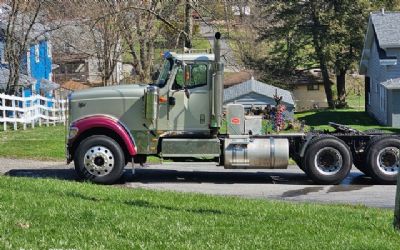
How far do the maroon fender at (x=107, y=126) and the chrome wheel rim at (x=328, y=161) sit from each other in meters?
3.98

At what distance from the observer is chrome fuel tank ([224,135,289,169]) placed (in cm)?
1467

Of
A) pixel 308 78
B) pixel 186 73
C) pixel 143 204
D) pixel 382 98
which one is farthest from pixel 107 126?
pixel 308 78

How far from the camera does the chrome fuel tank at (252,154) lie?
578 inches

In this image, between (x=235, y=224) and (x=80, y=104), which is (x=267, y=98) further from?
(x=235, y=224)

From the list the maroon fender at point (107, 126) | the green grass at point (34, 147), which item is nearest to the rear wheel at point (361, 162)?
the maroon fender at point (107, 126)

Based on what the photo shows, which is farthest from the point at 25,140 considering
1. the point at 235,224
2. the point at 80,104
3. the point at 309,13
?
the point at 309,13

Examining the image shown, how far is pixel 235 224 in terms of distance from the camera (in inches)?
326

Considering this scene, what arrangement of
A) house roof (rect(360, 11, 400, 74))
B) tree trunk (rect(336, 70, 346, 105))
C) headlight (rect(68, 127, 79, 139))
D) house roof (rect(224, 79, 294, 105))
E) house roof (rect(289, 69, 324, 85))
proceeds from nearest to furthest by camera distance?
headlight (rect(68, 127, 79, 139)), house roof (rect(360, 11, 400, 74)), house roof (rect(224, 79, 294, 105)), tree trunk (rect(336, 70, 346, 105)), house roof (rect(289, 69, 324, 85))

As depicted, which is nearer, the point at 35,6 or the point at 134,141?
the point at 134,141

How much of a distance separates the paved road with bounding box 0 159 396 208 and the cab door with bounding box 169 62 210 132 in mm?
1358

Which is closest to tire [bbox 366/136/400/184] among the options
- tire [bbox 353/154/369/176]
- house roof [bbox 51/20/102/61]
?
tire [bbox 353/154/369/176]

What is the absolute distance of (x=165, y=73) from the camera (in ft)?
48.4

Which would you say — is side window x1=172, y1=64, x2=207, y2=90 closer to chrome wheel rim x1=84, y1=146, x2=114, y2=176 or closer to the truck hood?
the truck hood

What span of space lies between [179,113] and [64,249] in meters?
8.68
